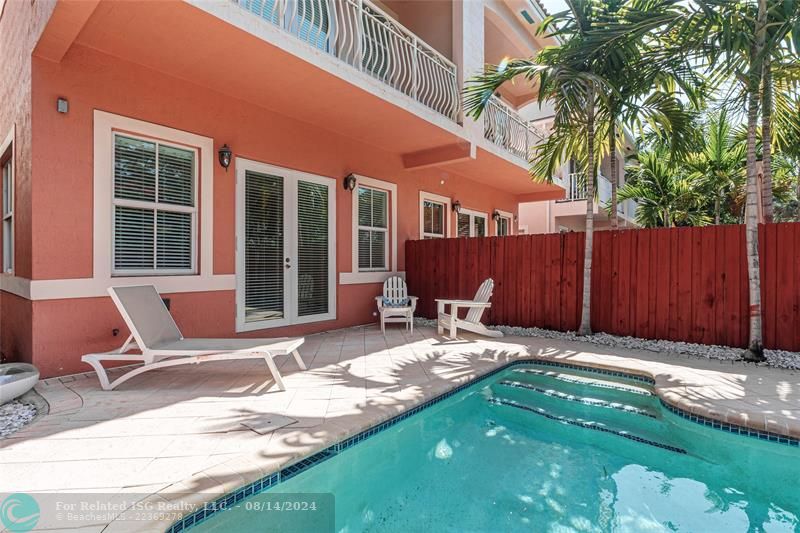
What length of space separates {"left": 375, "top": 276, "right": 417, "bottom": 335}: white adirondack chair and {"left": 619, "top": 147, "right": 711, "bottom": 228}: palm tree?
885cm

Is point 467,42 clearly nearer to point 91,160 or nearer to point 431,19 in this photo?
point 431,19

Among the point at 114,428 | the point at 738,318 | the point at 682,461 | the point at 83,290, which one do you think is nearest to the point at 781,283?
the point at 738,318

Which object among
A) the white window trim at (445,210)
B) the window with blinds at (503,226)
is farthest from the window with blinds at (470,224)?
the window with blinds at (503,226)

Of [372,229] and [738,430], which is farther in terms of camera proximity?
[372,229]

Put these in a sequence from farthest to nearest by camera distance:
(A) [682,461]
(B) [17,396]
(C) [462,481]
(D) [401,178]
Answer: (D) [401,178] → (B) [17,396] → (A) [682,461] → (C) [462,481]

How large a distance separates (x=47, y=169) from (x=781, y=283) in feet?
27.9

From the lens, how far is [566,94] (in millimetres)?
5961

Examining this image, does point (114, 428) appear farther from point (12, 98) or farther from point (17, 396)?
point (12, 98)

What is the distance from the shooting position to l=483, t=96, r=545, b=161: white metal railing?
328 inches

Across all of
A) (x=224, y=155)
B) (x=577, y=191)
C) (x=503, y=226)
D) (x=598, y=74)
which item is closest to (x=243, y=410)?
Result: (x=224, y=155)

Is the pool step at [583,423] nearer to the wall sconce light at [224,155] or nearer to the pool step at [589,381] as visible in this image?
the pool step at [589,381]

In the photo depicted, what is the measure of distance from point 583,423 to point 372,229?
5.21m

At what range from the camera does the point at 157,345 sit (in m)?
3.92

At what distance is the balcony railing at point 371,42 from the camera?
4.78 meters
